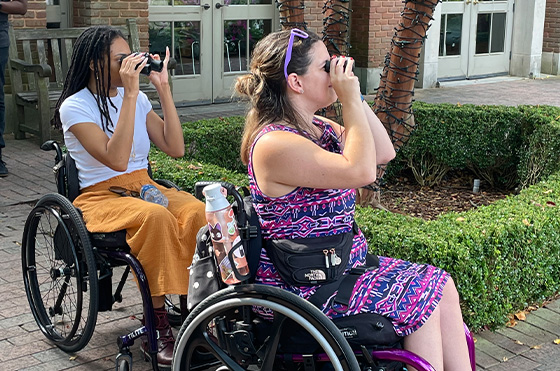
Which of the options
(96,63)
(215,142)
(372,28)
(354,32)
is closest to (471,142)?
(215,142)

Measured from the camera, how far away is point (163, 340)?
3465 mm

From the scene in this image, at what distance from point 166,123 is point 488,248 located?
1713 millimetres

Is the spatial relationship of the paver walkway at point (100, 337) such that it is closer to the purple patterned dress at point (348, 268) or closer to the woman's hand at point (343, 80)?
the purple patterned dress at point (348, 268)

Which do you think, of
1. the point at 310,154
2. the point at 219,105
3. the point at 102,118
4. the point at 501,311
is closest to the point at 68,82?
the point at 102,118

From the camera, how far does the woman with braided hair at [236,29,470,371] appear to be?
2785 mm

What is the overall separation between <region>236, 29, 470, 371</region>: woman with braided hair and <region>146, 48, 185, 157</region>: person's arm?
0.80 meters

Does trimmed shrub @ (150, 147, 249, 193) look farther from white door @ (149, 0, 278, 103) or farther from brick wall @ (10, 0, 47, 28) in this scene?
white door @ (149, 0, 278, 103)

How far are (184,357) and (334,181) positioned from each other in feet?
2.78

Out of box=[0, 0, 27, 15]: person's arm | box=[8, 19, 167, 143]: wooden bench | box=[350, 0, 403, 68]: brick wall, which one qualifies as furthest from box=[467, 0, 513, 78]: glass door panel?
box=[0, 0, 27, 15]: person's arm

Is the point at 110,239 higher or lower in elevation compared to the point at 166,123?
A: lower

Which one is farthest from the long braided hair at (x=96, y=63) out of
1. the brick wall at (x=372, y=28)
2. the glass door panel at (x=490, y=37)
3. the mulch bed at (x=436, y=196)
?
the glass door panel at (x=490, y=37)

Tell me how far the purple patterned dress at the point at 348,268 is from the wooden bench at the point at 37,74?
17.5ft

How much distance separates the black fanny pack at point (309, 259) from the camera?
2791 mm

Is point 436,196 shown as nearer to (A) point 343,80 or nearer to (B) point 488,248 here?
(B) point 488,248
